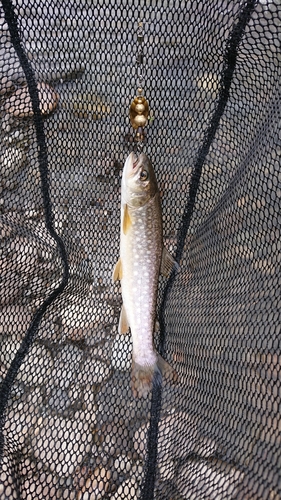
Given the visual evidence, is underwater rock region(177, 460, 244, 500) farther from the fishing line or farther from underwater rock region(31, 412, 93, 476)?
the fishing line

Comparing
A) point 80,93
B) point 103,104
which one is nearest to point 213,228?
point 103,104

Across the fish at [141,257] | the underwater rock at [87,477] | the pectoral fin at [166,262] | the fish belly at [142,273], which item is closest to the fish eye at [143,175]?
the fish at [141,257]

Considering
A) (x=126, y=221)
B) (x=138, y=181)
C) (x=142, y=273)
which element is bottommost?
(x=142, y=273)

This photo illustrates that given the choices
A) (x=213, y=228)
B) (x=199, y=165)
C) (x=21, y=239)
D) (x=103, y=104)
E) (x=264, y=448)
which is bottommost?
(x=264, y=448)

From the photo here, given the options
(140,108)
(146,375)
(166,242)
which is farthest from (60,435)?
(140,108)

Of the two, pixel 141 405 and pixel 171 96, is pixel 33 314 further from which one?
pixel 171 96

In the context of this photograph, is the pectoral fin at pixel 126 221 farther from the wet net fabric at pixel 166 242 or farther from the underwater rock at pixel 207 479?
the underwater rock at pixel 207 479

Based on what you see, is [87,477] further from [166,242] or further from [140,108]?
[140,108]
